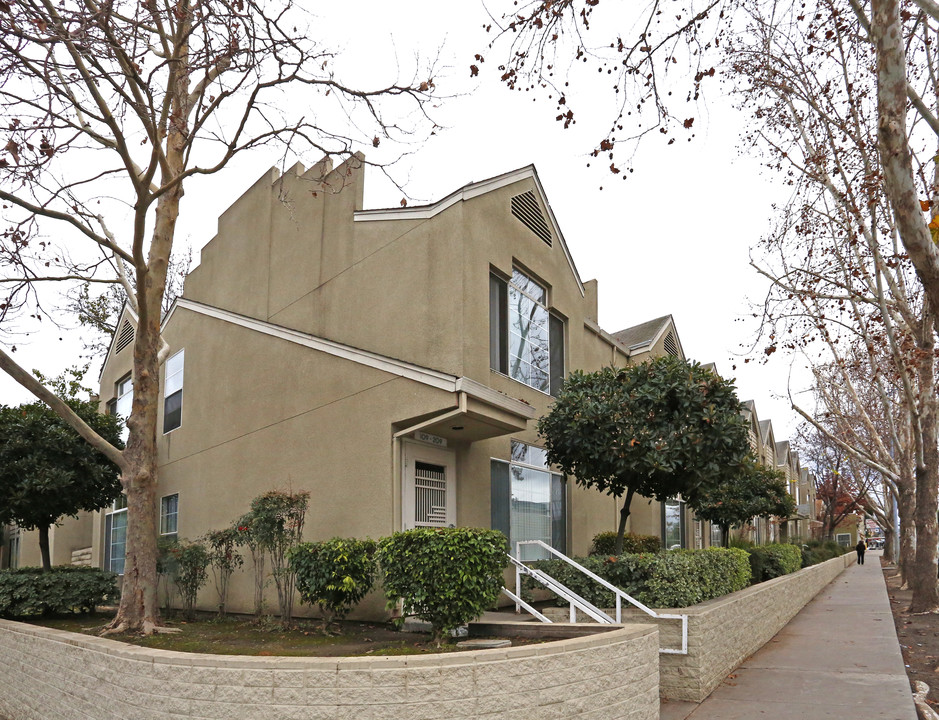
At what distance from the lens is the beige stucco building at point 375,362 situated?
36.8 feet

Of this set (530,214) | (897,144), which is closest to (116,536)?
(530,214)

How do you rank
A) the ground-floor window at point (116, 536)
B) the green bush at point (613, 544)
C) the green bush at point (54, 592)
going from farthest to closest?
the ground-floor window at point (116, 536)
the green bush at point (613, 544)
the green bush at point (54, 592)

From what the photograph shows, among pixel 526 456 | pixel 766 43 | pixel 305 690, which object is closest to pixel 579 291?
pixel 526 456

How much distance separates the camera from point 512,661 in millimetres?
6434

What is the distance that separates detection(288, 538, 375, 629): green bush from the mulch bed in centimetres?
686

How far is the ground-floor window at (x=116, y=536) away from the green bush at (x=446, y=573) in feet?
40.9

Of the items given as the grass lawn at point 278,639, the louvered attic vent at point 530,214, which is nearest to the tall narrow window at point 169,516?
the grass lawn at point 278,639

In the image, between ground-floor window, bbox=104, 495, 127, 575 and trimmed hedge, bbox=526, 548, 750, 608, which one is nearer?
trimmed hedge, bbox=526, 548, 750, 608

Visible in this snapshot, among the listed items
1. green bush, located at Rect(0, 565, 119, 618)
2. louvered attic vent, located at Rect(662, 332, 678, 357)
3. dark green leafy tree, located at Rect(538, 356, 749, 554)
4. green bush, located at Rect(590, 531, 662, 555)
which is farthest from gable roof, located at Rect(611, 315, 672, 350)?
green bush, located at Rect(0, 565, 119, 618)

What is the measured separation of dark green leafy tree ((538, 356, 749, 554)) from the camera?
448 inches

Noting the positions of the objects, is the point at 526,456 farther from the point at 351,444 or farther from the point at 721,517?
the point at 721,517

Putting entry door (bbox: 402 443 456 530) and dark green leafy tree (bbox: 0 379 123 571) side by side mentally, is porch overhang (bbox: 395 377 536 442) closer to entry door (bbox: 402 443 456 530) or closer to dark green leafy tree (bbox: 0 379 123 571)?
entry door (bbox: 402 443 456 530)

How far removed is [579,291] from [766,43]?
21.9 feet

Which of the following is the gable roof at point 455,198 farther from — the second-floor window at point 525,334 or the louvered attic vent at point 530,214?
the second-floor window at point 525,334
